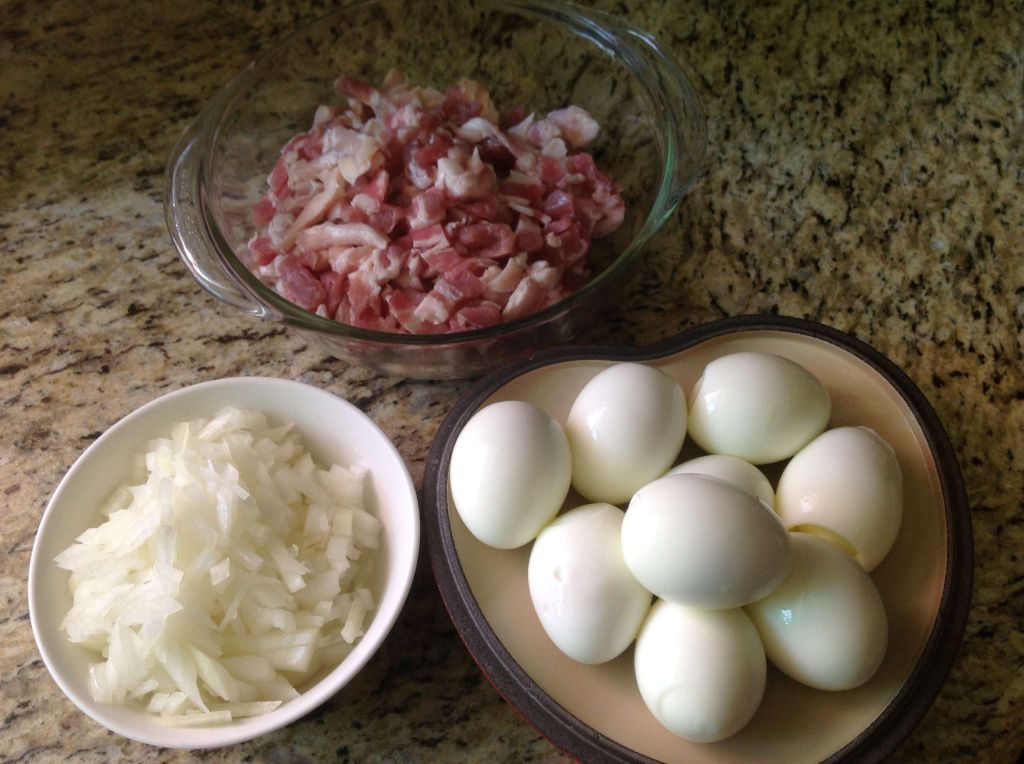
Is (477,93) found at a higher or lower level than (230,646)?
higher

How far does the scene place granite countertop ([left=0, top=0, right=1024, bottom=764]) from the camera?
2.62ft

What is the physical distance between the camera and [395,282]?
37.9 inches

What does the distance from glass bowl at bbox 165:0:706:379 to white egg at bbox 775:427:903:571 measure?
29cm

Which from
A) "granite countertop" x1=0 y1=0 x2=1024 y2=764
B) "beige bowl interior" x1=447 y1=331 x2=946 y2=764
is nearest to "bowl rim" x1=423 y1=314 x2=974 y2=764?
"beige bowl interior" x1=447 y1=331 x2=946 y2=764

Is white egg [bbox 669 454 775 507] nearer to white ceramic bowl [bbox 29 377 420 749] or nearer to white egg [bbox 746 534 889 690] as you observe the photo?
white egg [bbox 746 534 889 690]

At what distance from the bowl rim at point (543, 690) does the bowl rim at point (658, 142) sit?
0.21ft

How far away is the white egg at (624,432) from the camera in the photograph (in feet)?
2.45

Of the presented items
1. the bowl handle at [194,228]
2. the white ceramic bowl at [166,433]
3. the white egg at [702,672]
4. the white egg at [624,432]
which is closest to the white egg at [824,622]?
the white egg at [702,672]

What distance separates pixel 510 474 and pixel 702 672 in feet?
0.75

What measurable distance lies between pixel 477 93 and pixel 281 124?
0.92 ft

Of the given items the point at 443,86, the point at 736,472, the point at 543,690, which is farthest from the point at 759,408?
the point at 443,86

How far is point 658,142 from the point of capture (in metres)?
1.08

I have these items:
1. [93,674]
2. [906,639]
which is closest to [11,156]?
[93,674]

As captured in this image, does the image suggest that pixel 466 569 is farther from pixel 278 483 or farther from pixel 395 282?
pixel 395 282
